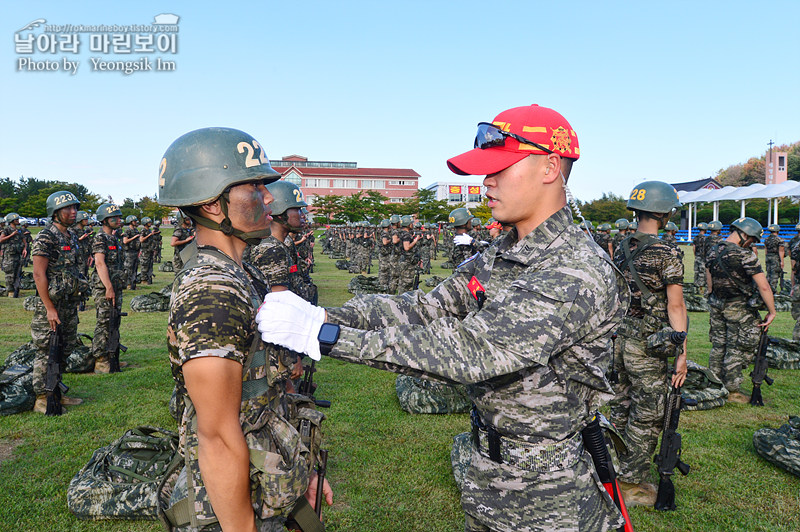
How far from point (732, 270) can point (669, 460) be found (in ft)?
14.3

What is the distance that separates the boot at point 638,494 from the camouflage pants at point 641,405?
51 millimetres

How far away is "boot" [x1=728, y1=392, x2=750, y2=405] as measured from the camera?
726 centimetres

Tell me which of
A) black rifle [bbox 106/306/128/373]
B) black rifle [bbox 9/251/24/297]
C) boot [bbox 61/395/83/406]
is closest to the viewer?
boot [bbox 61/395/83/406]

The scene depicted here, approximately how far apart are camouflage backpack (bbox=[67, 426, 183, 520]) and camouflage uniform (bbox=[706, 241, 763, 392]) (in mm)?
7774

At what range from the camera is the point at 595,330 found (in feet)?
6.91

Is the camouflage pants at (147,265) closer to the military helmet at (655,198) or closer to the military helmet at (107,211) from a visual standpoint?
the military helmet at (107,211)

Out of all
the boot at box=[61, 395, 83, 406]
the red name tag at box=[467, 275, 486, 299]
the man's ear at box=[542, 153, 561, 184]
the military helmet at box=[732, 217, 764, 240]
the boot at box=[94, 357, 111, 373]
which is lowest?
Result: the boot at box=[61, 395, 83, 406]

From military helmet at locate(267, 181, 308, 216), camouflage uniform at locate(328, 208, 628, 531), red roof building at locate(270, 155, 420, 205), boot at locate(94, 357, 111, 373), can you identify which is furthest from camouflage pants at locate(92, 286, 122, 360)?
red roof building at locate(270, 155, 420, 205)

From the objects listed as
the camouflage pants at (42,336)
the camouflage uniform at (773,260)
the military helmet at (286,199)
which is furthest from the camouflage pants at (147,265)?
the camouflage uniform at (773,260)

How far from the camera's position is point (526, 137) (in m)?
2.22

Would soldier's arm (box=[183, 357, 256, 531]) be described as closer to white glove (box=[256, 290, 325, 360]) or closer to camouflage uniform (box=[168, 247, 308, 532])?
camouflage uniform (box=[168, 247, 308, 532])

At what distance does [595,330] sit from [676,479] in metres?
3.99

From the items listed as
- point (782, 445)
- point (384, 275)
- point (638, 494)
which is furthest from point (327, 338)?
point (384, 275)

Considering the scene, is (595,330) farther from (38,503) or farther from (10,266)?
(10,266)
